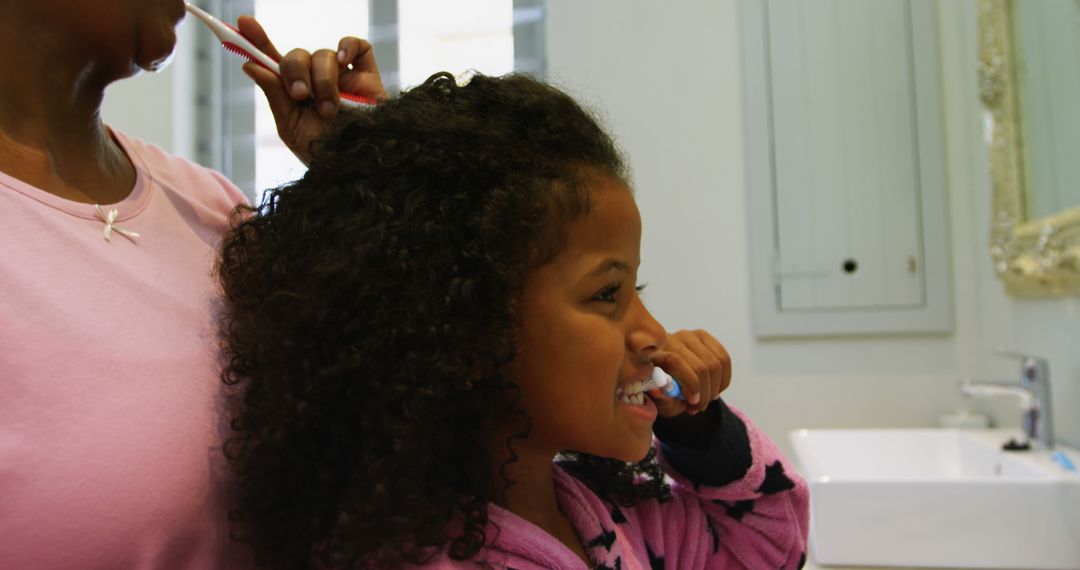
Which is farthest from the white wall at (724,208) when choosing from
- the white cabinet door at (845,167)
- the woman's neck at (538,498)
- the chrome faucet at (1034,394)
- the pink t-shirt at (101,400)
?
the pink t-shirt at (101,400)

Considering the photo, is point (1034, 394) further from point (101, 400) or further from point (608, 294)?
point (101, 400)

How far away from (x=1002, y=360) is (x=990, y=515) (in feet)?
2.25

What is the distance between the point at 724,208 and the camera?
187 cm

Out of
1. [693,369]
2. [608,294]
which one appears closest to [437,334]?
[608,294]

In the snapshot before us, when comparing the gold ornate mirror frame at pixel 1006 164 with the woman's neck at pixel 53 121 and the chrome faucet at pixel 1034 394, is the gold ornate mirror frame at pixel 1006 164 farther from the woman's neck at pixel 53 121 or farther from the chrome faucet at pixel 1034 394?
the woman's neck at pixel 53 121

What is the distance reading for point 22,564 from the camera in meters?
0.47

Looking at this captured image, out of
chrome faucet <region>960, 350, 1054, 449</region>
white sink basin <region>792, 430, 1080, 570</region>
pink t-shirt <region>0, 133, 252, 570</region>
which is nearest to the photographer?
pink t-shirt <region>0, 133, 252, 570</region>

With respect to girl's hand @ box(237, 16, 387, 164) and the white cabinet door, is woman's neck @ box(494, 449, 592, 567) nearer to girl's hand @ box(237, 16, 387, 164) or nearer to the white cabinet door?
girl's hand @ box(237, 16, 387, 164)

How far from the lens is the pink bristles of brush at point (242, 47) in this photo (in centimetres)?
71

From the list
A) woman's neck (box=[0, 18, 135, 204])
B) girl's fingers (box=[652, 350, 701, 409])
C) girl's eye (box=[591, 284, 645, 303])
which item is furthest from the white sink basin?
woman's neck (box=[0, 18, 135, 204])

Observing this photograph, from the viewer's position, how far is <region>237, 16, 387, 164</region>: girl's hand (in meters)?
0.73

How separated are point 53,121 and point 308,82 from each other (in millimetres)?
216

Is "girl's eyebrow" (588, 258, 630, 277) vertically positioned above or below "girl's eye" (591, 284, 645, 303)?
above

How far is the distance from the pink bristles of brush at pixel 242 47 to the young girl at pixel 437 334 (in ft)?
0.48
